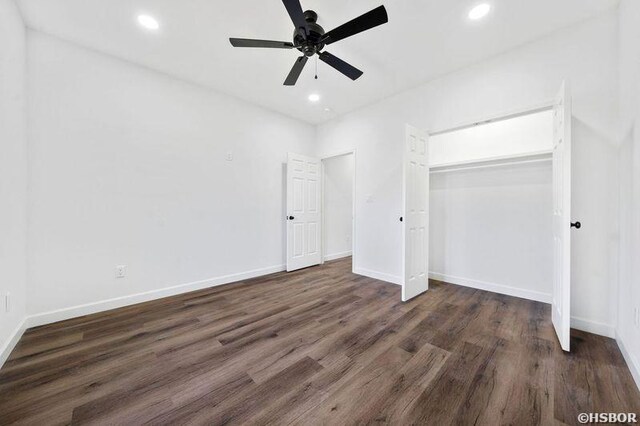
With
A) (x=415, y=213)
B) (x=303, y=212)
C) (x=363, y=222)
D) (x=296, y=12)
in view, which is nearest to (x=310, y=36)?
(x=296, y=12)

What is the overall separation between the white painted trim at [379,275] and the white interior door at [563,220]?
183cm

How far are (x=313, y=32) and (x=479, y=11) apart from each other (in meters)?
1.51

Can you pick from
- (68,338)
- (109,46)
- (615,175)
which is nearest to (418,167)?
(615,175)

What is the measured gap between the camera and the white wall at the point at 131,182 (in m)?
2.50

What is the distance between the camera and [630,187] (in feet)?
6.28

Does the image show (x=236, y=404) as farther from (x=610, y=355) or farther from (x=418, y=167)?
(x=418, y=167)

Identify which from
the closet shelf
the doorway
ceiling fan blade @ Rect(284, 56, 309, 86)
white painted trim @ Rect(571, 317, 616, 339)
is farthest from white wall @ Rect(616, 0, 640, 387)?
the doorway

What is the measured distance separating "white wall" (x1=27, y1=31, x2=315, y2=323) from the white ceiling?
1.22 feet

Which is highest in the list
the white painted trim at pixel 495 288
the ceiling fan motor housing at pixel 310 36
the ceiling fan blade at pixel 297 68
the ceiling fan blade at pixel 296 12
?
the ceiling fan motor housing at pixel 310 36

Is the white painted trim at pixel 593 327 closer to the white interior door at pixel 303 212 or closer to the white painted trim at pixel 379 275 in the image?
the white painted trim at pixel 379 275

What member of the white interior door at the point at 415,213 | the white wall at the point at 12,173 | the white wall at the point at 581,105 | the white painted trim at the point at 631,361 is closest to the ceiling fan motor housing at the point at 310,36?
the white interior door at the point at 415,213

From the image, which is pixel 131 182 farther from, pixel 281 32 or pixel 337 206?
pixel 337 206

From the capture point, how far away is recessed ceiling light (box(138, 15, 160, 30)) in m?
2.29

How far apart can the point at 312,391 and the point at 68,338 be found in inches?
90.1
